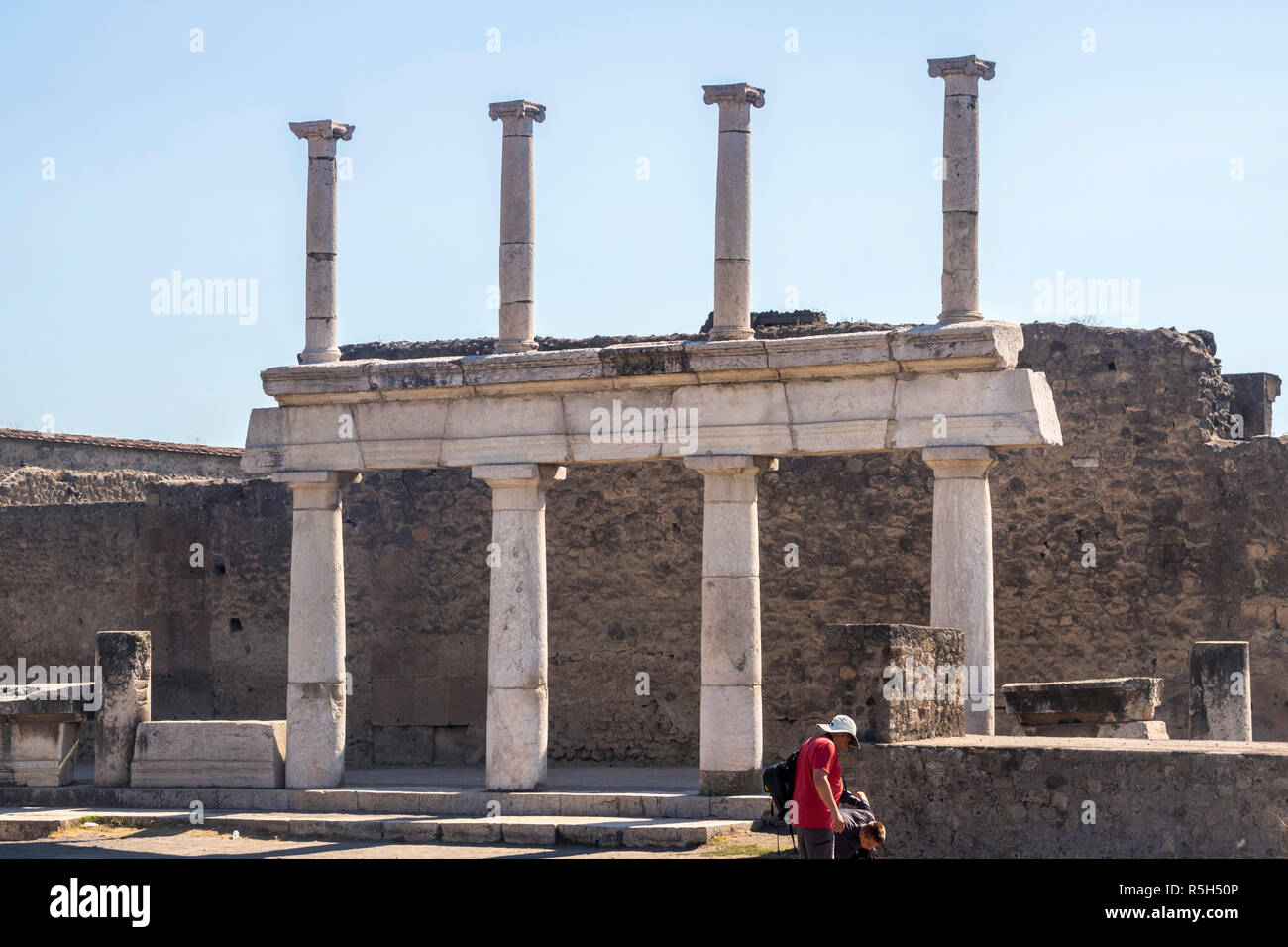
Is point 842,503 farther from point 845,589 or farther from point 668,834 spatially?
point 668,834

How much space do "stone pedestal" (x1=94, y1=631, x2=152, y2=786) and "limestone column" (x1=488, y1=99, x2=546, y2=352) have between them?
468cm

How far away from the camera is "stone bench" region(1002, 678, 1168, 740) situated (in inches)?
522

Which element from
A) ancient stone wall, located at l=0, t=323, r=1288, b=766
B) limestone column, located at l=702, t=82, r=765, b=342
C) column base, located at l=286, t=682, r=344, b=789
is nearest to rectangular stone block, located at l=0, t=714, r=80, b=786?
column base, located at l=286, t=682, r=344, b=789

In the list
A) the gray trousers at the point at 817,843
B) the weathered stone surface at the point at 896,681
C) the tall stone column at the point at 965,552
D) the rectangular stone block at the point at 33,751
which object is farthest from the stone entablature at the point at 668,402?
the gray trousers at the point at 817,843

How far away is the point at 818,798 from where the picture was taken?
10.0 metres

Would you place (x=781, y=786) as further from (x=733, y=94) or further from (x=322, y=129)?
(x=322, y=129)

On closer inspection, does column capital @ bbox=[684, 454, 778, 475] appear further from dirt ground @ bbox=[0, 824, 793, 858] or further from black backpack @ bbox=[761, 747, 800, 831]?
black backpack @ bbox=[761, 747, 800, 831]

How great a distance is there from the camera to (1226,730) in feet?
45.7

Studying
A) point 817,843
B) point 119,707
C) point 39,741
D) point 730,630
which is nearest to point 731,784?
point 730,630

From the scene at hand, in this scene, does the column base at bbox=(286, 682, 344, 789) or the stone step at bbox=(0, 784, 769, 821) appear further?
the column base at bbox=(286, 682, 344, 789)

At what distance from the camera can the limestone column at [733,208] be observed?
14.7 meters

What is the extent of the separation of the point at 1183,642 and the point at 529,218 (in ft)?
23.3

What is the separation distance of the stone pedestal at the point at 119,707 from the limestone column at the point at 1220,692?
9419 millimetres
